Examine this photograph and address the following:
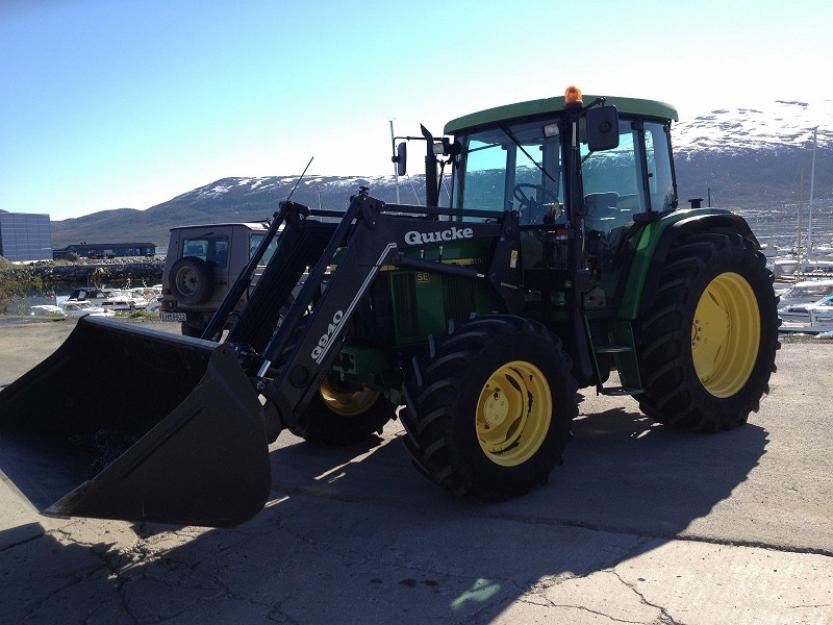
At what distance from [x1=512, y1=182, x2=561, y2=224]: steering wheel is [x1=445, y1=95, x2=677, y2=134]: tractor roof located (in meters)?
0.53

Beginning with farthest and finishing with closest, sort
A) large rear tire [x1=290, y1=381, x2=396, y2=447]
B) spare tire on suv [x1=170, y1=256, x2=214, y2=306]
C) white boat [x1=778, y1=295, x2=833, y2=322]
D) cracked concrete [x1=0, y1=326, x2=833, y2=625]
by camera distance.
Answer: white boat [x1=778, y1=295, x2=833, y2=322] < spare tire on suv [x1=170, y1=256, x2=214, y2=306] < large rear tire [x1=290, y1=381, x2=396, y2=447] < cracked concrete [x1=0, y1=326, x2=833, y2=625]

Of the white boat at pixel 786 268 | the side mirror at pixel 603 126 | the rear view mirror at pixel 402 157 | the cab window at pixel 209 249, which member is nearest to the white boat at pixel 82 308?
the cab window at pixel 209 249

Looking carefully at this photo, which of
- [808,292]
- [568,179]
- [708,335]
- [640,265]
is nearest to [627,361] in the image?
[640,265]

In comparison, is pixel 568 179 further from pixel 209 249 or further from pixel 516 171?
pixel 209 249

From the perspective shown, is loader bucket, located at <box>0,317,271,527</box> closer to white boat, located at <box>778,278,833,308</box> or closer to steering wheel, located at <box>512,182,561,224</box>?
steering wheel, located at <box>512,182,561,224</box>

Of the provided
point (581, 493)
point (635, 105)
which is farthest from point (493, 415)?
point (635, 105)

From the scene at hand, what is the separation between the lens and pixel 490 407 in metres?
4.68

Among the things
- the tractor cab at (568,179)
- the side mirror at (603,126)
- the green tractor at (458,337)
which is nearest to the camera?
the green tractor at (458,337)

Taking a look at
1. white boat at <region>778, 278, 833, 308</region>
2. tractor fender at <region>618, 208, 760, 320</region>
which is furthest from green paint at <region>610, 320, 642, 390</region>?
white boat at <region>778, 278, 833, 308</region>

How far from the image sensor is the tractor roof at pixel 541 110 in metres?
5.45

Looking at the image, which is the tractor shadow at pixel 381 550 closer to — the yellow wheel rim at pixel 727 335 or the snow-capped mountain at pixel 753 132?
the yellow wheel rim at pixel 727 335

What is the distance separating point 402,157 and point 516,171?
1082mm

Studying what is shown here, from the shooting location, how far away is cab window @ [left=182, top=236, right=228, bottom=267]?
1120 cm

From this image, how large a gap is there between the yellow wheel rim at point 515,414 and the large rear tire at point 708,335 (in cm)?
129
